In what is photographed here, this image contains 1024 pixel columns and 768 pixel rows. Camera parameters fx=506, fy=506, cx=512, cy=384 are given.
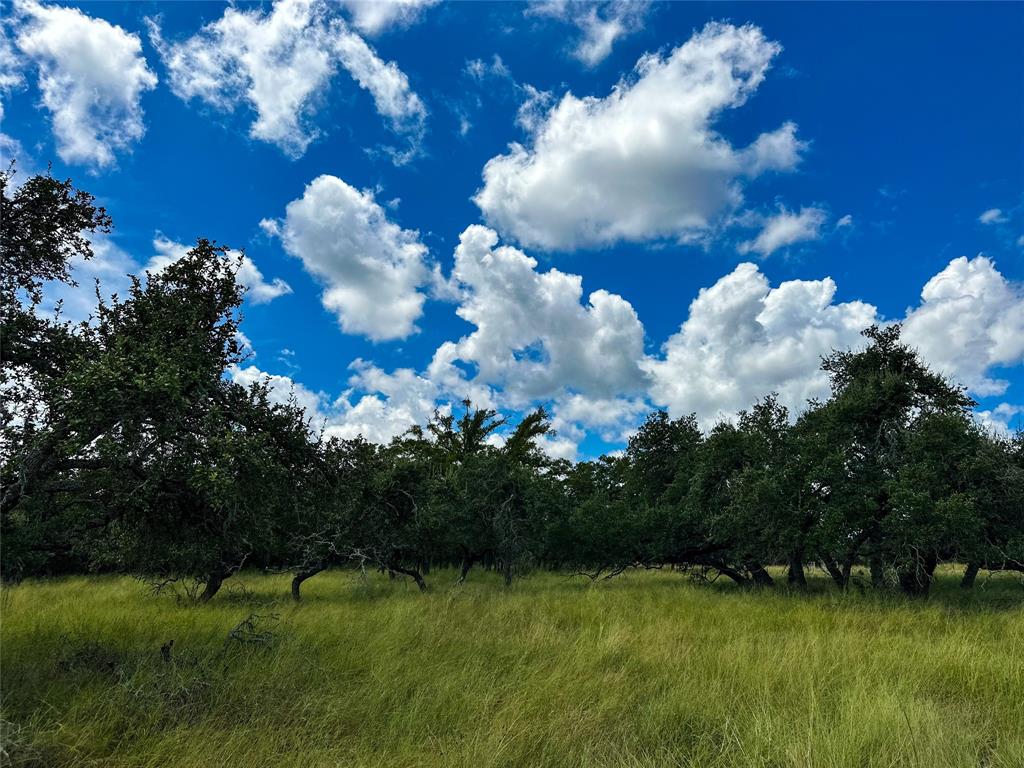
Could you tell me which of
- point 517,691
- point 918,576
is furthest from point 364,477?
point 918,576

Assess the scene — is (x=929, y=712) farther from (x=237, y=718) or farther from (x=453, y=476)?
(x=453, y=476)

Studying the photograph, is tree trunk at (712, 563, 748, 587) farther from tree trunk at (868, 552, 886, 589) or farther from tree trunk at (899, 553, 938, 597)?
tree trunk at (899, 553, 938, 597)

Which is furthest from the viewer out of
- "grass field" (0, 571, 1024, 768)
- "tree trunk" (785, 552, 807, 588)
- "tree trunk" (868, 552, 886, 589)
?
"tree trunk" (785, 552, 807, 588)

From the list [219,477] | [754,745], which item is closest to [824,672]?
[754,745]

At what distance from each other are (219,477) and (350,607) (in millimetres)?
10571

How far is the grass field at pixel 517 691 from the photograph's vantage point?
4.93m

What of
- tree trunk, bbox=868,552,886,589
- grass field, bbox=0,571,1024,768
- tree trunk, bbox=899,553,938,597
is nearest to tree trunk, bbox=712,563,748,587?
tree trunk, bbox=868,552,886,589

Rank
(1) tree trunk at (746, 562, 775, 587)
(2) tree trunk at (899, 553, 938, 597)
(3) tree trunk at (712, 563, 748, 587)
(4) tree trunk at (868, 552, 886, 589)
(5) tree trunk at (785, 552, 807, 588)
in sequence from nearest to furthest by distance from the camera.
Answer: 1. (2) tree trunk at (899, 553, 938, 597)
2. (4) tree trunk at (868, 552, 886, 589)
3. (5) tree trunk at (785, 552, 807, 588)
4. (1) tree trunk at (746, 562, 775, 587)
5. (3) tree trunk at (712, 563, 748, 587)

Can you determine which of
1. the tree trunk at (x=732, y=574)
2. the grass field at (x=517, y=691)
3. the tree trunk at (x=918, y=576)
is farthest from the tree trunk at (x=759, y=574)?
the grass field at (x=517, y=691)

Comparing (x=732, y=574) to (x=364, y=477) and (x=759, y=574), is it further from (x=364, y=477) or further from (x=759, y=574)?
(x=364, y=477)

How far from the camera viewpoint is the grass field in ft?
16.2

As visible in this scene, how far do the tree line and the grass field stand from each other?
1826 millimetres

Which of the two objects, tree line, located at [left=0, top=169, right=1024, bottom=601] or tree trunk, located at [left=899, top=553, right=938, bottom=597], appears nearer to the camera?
tree line, located at [left=0, top=169, right=1024, bottom=601]

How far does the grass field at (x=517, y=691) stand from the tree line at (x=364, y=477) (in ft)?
5.99
